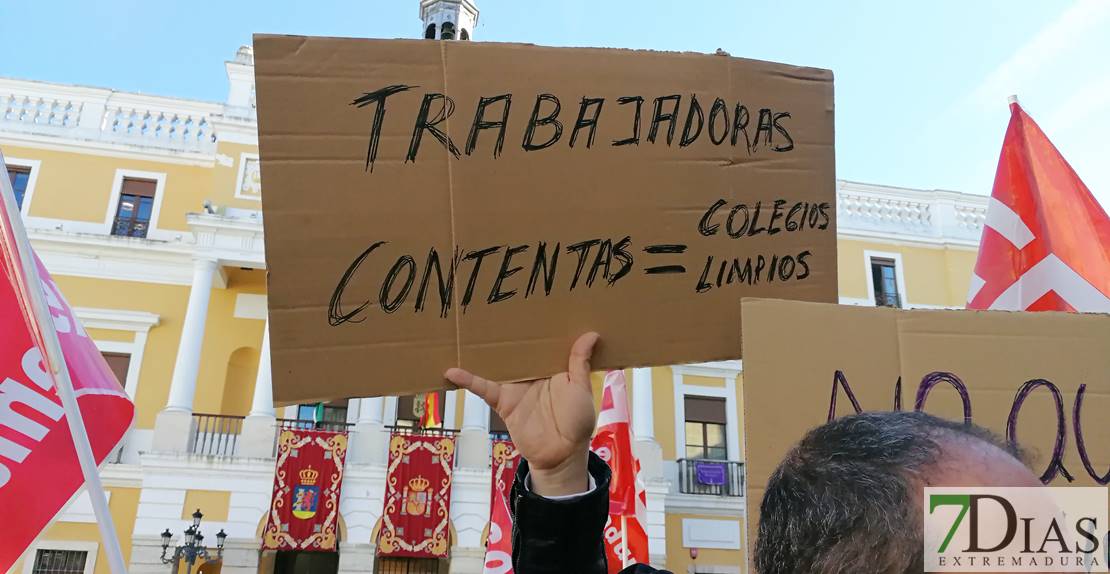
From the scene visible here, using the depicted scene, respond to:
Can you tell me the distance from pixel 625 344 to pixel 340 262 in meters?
0.64

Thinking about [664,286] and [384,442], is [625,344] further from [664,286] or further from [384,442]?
[384,442]

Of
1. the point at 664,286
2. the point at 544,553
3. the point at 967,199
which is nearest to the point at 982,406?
the point at 664,286

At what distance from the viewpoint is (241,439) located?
14898mm

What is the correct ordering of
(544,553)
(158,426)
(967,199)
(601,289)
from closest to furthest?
(544,553) → (601,289) → (158,426) → (967,199)

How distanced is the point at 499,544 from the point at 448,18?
58.8 feet

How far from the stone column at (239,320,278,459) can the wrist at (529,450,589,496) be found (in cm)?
1374

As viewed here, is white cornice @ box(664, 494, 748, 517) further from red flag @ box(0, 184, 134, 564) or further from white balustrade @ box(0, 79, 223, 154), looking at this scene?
red flag @ box(0, 184, 134, 564)

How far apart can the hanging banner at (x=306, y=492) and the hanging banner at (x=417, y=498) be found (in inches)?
35.1

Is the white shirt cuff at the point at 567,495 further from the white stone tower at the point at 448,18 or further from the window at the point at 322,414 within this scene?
the white stone tower at the point at 448,18

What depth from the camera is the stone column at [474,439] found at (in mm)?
15766

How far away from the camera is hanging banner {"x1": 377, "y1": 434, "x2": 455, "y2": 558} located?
47.4 ft

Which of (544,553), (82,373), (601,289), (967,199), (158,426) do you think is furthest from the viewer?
(967,199)

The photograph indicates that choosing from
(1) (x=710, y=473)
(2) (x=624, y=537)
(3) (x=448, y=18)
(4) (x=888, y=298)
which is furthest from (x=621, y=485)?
(3) (x=448, y=18)

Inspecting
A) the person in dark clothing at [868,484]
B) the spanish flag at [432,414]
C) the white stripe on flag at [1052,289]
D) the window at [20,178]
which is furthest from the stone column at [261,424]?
the person in dark clothing at [868,484]
